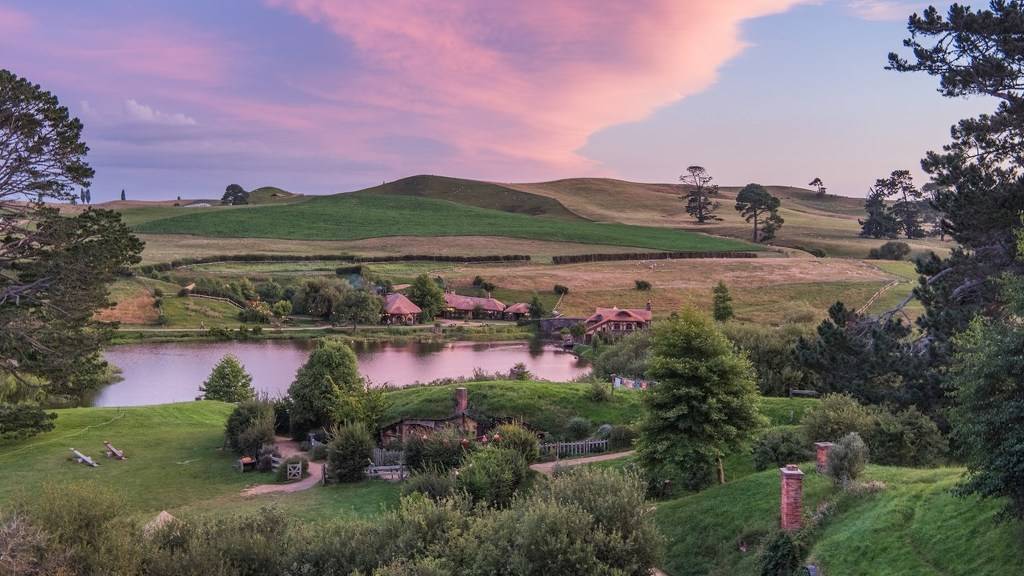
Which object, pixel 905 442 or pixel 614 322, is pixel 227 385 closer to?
pixel 905 442

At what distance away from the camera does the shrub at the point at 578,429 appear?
30391 mm

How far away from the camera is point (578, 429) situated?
30.5 m

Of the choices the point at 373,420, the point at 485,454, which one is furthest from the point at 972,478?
the point at 373,420

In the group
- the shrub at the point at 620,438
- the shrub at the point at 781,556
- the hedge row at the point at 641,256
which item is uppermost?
the hedge row at the point at 641,256

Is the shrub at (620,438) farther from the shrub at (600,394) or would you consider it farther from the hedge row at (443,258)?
the hedge row at (443,258)

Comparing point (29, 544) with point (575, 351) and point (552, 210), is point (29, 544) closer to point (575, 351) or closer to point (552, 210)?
point (575, 351)

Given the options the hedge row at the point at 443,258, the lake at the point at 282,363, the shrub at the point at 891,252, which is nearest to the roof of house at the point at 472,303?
the lake at the point at 282,363

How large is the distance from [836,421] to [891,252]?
312 ft

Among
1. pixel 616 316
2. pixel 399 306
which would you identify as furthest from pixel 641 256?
pixel 399 306

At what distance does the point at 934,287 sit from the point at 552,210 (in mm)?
137812

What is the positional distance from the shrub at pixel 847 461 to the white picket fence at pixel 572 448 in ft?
44.4

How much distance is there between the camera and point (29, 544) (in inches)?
501

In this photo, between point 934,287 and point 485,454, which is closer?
point 485,454

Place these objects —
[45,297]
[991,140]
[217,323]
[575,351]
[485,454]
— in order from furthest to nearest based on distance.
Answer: [217,323]
[575,351]
[45,297]
[991,140]
[485,454]
